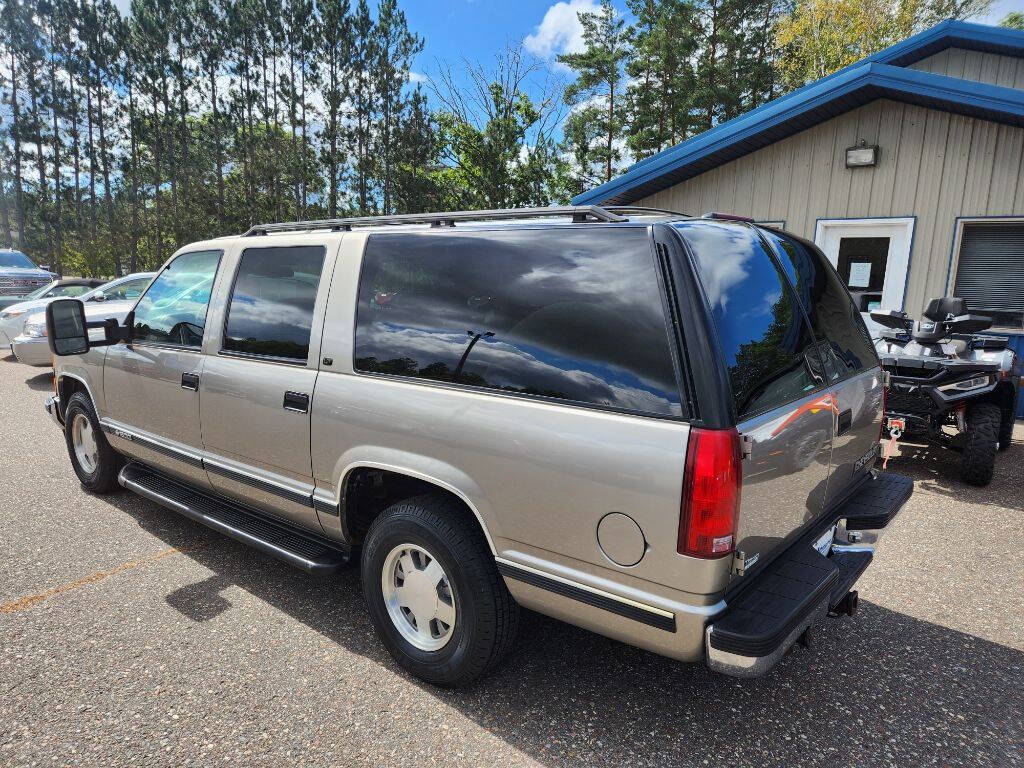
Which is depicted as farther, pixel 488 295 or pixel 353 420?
pixel 353 420

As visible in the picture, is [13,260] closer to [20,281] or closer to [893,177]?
[20,281]

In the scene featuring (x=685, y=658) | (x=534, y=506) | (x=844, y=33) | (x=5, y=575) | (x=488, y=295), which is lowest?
(x=5, y=575)

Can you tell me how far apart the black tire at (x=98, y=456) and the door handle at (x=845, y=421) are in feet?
15.7

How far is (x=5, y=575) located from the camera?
364 centimetres

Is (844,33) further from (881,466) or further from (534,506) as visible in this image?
(534,506)

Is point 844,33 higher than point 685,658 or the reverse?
higher

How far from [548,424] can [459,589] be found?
80 cm

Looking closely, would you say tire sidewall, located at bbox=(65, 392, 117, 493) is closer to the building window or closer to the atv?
the atv

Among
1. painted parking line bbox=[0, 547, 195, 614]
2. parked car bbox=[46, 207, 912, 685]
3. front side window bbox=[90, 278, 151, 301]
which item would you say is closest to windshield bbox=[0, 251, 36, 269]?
front side window bbox=[90, 278, 151, 301]

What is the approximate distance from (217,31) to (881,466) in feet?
125

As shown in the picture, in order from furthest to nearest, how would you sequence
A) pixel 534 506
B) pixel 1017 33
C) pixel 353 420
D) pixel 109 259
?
pixel 109 259
pixel 1017 33
pixel 353 420
pixel 534 506

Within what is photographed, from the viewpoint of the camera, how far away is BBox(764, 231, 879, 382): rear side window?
9.07 feet

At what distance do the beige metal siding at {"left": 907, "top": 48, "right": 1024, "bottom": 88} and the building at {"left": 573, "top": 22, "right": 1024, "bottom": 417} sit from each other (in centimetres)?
96

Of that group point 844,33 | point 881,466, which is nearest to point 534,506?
point 881,466
